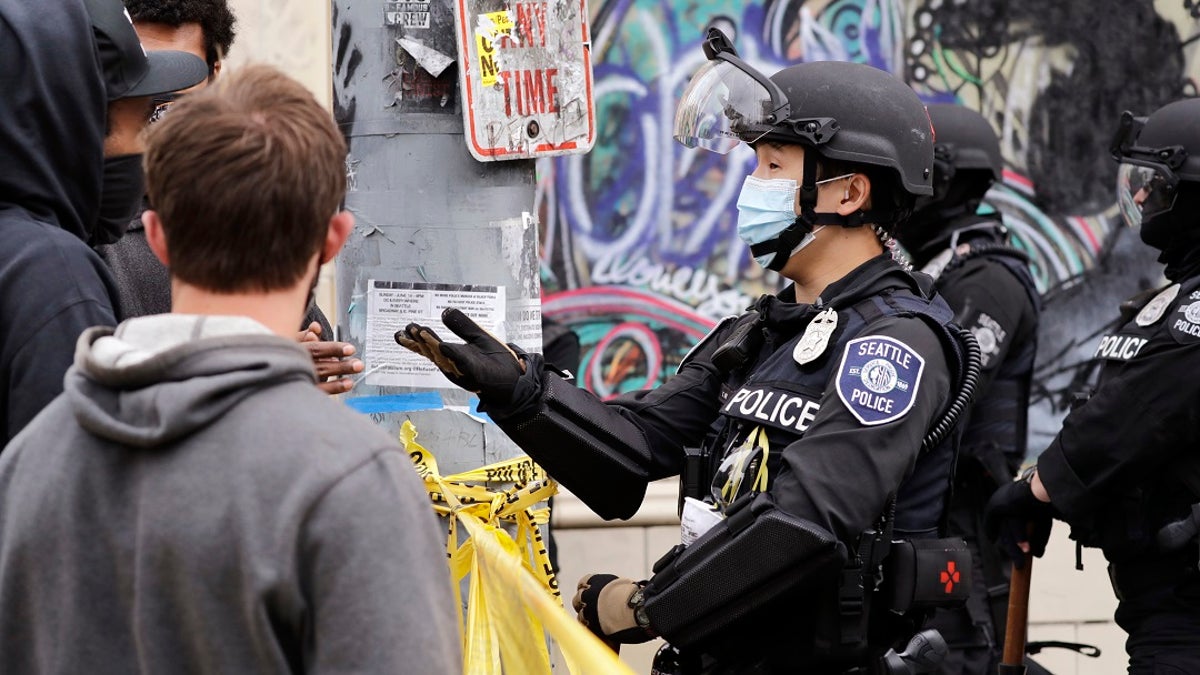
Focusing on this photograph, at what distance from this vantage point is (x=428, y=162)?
3.09m

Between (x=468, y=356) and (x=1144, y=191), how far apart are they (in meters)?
2.48

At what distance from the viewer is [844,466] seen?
2680 mm

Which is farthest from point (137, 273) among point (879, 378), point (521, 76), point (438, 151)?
point (879, 378)

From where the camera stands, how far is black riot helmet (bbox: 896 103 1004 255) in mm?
5430

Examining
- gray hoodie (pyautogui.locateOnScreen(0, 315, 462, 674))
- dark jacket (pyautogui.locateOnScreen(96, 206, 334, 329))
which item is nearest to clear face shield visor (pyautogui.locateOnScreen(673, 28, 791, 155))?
dark jacket (pyautogui.locateOnScreen(96, 206, 334, 329))

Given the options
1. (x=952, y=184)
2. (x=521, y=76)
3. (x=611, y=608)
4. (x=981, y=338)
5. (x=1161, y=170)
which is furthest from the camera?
(x=952, y=184)

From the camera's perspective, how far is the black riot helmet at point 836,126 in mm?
3072

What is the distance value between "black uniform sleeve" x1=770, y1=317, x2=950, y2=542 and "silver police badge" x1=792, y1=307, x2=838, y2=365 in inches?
3.9

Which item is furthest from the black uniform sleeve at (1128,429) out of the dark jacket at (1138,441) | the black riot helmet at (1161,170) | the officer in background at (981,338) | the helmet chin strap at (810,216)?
the helmet chin strap at (810,216)

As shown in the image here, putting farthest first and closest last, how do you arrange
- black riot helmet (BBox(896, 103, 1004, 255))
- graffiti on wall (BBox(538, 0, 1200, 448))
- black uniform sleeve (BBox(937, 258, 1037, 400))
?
graffiti on wall (BBox(538, 0, 1200, 448))
black riot helmet (BBox(896, 103, 1004, 255))
black uniform sleeve (BBox(937, 258, 1037, 400))

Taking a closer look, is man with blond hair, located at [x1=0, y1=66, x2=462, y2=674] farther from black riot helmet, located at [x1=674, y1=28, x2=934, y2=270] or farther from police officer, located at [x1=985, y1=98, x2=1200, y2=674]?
police officer, located at [x1=985, y1=98, x2=1200, y2=674]

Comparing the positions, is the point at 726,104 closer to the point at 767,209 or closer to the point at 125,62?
the point at 767,209

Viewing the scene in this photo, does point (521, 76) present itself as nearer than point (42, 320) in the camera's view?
No

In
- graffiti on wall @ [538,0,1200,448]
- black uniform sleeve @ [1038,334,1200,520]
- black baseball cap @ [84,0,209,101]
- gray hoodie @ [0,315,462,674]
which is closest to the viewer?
gray hoodie @ [0,315,462,674]
